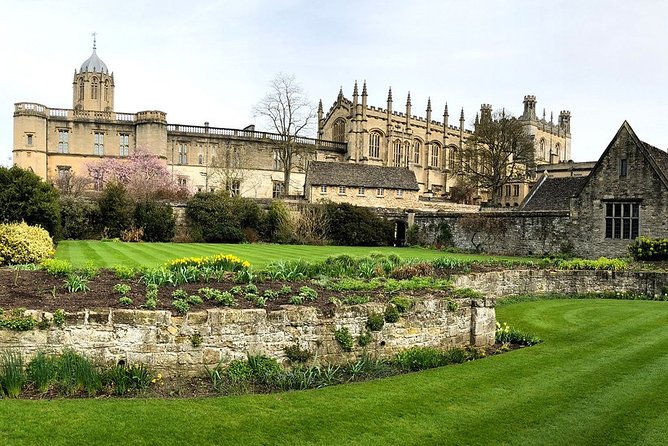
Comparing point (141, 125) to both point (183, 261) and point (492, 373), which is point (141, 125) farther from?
point (492, 373)

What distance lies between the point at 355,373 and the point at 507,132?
173 ft

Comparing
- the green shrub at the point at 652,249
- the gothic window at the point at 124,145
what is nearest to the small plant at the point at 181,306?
the green shrub at the point at 652,249

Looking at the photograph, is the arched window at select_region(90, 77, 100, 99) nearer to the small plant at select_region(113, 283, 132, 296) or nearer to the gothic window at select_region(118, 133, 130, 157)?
the gothic window at select_region(118, 133, 130, 157)

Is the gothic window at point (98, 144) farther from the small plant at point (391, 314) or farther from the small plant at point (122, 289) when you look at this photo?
the small plant at point (391, 314)

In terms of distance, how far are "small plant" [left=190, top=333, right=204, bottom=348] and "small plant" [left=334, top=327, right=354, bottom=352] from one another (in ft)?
6.67

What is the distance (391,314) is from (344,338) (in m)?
0.97

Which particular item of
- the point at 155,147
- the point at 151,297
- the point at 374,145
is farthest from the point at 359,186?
the point at 151,297

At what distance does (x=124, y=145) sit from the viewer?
54.8 m

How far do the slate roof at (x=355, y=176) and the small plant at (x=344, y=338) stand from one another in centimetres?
3566

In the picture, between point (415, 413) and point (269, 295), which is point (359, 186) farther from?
point (415, 413)

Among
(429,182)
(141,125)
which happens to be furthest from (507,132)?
(141,125)

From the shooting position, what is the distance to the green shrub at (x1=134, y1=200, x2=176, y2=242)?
33844 millimetres

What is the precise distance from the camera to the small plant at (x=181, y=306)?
7.97 meters

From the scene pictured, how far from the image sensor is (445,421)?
244 inches
